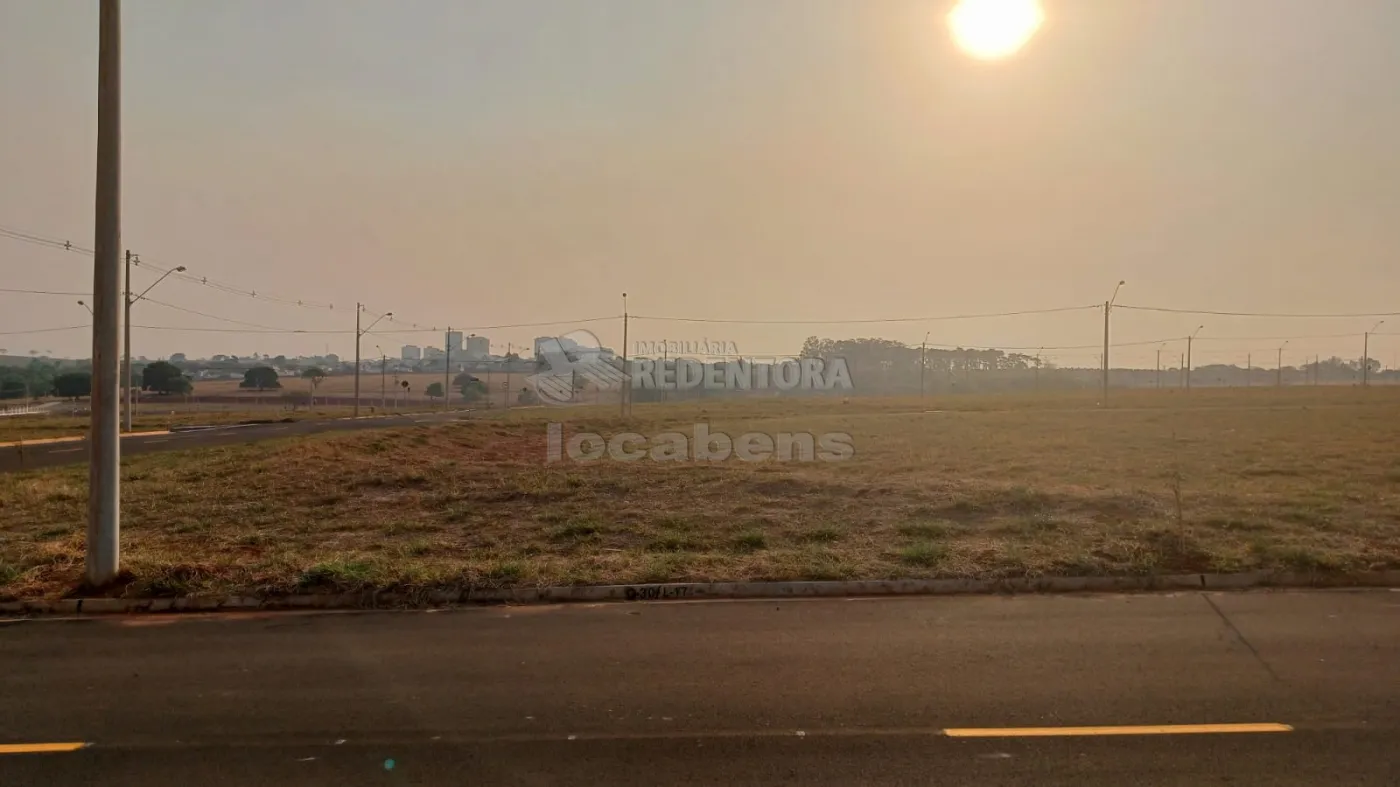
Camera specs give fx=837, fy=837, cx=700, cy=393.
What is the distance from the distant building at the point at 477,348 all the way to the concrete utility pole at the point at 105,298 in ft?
312

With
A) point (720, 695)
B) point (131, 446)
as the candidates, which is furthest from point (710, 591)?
point (131, 446)

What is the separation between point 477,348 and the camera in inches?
4242

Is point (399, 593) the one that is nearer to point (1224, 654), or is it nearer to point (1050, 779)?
point (1050, 779)

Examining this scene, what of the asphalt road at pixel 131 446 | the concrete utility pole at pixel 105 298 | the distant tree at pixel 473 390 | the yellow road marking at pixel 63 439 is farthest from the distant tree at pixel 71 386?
the concrete utility pole at pixel 105 298

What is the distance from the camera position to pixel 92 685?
606cm

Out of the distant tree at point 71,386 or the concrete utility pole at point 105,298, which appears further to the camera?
the distant tree at point 71,386

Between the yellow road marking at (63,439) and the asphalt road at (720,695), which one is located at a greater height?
the asphalt road at (720,695)

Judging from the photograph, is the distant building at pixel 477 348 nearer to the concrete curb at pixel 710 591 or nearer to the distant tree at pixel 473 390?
the distant tree at pixel 473 390

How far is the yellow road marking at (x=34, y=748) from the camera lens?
193 inches

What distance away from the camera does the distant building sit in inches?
4060

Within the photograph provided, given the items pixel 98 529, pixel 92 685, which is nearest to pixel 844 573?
pixel 92 685

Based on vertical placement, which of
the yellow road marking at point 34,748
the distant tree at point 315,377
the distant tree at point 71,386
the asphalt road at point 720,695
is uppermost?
the distant tree at point 315,377

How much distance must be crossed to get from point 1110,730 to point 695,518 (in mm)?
8560

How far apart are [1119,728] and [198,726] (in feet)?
18.6
